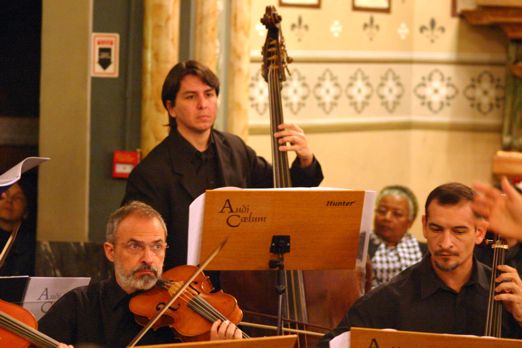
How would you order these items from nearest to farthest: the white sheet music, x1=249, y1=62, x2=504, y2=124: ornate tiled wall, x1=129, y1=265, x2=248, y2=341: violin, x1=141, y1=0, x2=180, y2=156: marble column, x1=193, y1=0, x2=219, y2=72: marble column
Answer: the white sheet music < x1=129, y1=265, x2=248, y2=341: violin < x1=141, y1=0, x2=180, y2=156: marble column < x1=193, y1=0, x2=219, y2=72: marble column < x1=249, y1=62, x2=504, y2=124: ornate tiled wall

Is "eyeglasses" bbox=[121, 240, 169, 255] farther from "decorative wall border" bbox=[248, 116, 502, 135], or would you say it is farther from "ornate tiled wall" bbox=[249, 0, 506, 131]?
"decorative wall border" bbox=[248, 116, 502, 135]

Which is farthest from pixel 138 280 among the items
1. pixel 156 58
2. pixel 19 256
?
pixel 19 256

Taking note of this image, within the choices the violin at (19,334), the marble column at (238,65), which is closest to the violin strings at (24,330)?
the violin at (19,334)

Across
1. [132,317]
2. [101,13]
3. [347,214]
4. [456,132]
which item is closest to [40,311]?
[132,317]

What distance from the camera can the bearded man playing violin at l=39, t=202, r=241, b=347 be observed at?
3301 mm

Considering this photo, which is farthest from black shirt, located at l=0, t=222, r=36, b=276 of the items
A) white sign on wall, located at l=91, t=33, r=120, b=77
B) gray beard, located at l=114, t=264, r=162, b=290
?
gray beard, located at l=114, t=264, r=162, b=290

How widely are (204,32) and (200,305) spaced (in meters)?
2.11

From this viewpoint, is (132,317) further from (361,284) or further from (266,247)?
(361,284)

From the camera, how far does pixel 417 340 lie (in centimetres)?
276

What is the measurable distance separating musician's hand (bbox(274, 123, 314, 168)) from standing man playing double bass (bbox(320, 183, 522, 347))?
77 cm

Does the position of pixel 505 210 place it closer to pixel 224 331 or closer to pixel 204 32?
pixel 224 331

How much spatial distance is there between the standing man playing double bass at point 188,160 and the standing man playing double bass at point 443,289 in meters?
0.82

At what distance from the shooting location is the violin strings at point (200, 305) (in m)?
3.28

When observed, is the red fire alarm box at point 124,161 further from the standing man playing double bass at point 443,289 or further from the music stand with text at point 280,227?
the standing man playing double bass at point 443,289
